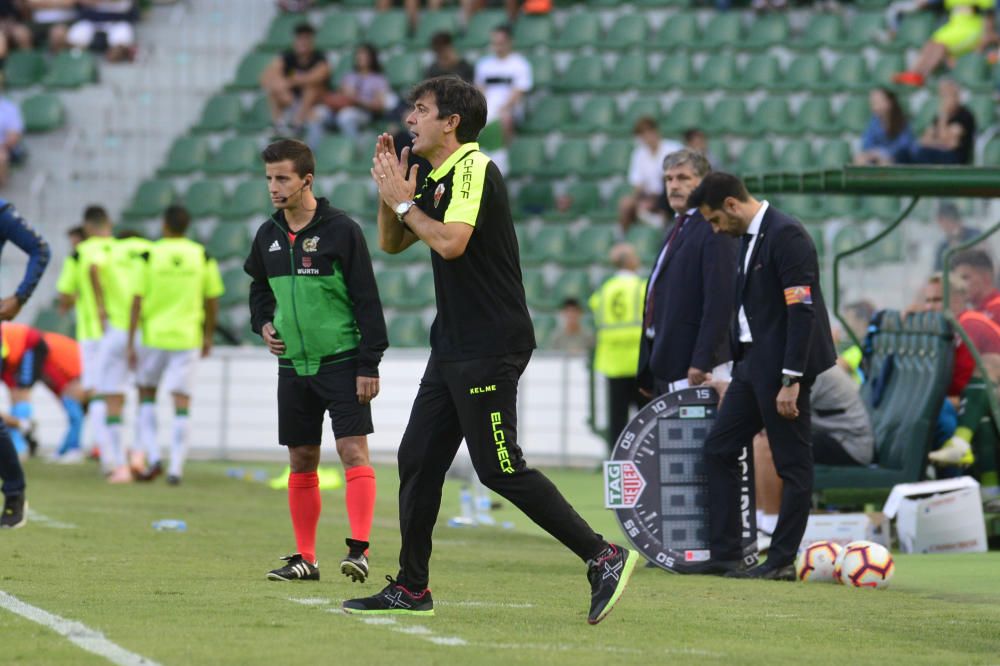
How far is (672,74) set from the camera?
74.6ft

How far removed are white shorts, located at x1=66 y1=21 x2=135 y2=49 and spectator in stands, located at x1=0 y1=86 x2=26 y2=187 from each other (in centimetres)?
217

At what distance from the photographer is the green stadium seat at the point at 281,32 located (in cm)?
2470

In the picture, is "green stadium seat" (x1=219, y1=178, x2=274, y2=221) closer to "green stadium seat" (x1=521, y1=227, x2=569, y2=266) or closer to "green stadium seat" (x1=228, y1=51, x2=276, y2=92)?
"green stadium seat" (x1=228, y1=51, x2=276, y2=92)

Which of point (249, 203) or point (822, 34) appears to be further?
point (822, 34)

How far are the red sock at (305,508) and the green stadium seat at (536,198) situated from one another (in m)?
13.6

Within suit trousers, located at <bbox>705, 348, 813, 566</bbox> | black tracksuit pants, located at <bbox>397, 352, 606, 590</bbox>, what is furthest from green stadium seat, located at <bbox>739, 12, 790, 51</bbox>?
black tracksuit pants, located at <bbox>397, 352, 606, 590</bbox>

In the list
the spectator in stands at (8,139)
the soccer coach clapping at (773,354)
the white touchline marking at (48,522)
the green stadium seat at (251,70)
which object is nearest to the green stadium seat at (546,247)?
the green stadium seat at (251,70)

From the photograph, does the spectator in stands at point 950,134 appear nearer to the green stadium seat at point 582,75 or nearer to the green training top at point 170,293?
the green stadium seat at point 582,75

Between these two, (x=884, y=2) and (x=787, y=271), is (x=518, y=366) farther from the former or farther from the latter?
(x=884, y=2)

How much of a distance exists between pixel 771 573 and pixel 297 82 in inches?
594

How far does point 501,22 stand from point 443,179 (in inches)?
677

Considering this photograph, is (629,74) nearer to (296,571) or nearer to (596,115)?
(596,115)

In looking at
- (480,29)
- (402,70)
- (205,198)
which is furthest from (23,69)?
(480,29)

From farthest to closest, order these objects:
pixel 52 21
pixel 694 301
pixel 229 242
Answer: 1. pixel 52 21
2. pixel 229 242
3. pixel 694 301
